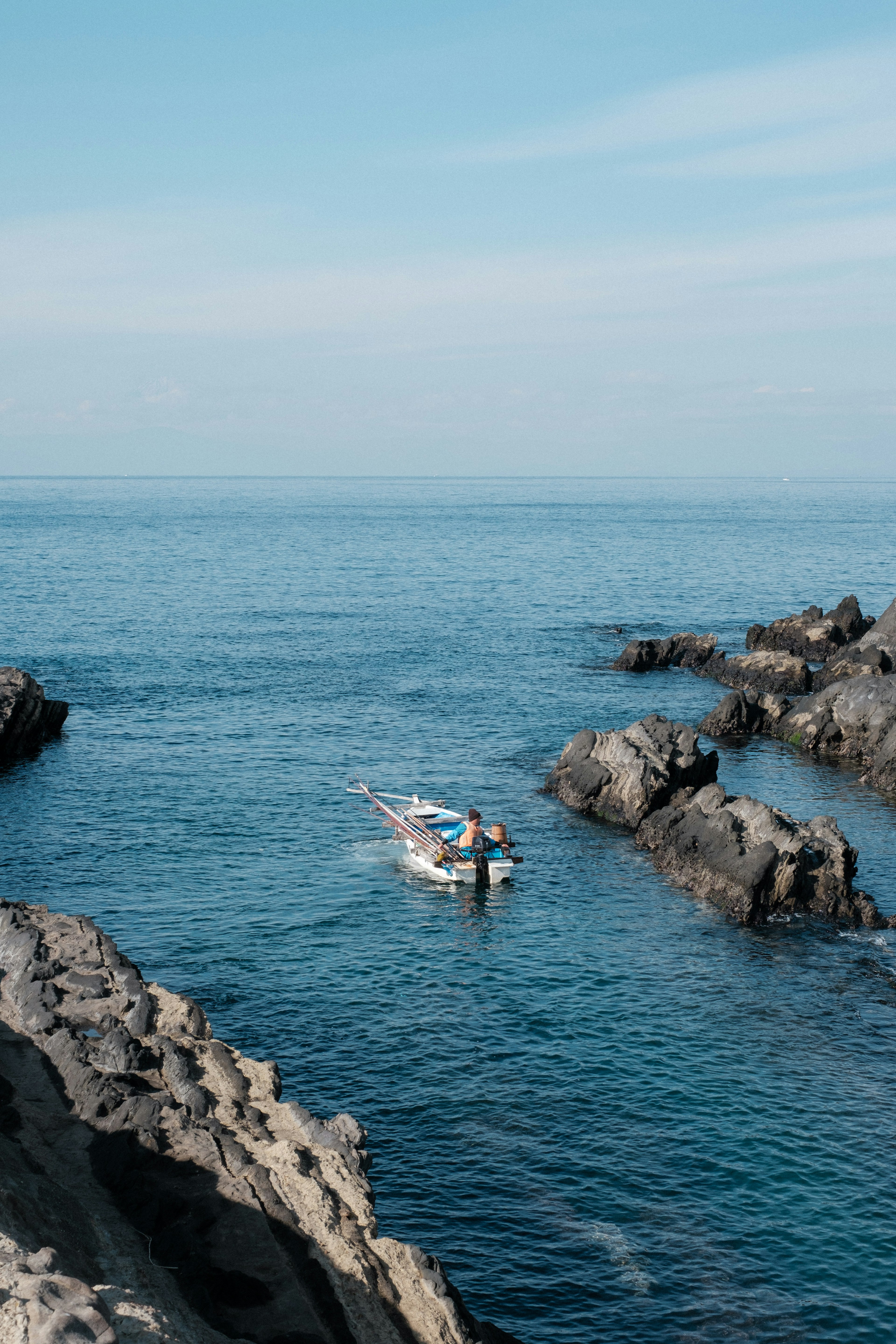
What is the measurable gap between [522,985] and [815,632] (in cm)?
7172

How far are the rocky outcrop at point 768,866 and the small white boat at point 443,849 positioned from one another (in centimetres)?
827

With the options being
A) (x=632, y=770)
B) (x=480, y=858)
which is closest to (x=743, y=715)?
(x=632, y=770)

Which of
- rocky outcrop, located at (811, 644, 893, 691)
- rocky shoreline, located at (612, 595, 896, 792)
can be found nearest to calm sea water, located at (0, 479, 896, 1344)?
rocky shoreline, located at (612, 595, 896, 792)

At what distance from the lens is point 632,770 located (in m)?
59.5

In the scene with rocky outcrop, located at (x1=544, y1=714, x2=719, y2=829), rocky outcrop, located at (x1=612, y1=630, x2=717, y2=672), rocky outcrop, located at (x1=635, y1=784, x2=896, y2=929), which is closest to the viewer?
rocky outcrop, located at (x1=635, y1=784, x2=896, y2=929)

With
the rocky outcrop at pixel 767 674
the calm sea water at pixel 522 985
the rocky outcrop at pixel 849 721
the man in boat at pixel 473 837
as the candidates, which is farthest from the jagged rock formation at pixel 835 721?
the man in boat at pixel 473 837

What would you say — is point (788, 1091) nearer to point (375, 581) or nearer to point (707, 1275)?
point (707, 1275)

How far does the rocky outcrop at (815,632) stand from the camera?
4038 inches

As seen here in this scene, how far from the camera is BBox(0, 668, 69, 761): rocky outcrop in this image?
6931 cm

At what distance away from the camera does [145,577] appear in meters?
168

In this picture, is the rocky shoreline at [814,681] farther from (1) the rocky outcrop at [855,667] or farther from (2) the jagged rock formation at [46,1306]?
(2) the jagged rock formation at [46,1306]

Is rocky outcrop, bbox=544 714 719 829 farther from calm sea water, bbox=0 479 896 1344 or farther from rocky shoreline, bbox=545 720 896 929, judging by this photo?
calm sea water, bbox=0 479 896 1344

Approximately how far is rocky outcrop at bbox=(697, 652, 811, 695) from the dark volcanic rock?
19.5 feet

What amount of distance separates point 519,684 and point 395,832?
123ft
